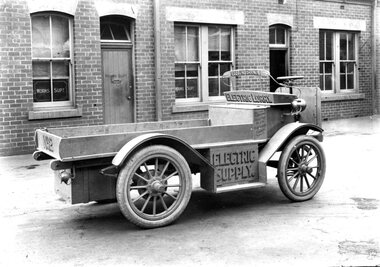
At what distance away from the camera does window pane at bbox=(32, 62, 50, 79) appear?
35.9 feet

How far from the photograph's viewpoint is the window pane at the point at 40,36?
429 inches

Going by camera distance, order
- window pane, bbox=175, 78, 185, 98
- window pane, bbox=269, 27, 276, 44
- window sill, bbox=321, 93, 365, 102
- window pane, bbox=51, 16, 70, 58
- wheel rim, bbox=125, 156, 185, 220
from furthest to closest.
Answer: window sill, bbox=321, 93, 365, 102 < window pane, bbox=269, 27, 276, 44 < window pane, bbox=175, 78, 185, 98 < window pane, bbox=51, 16, 70, 58 < wheel rim, bbox=125, 156, 185, 220

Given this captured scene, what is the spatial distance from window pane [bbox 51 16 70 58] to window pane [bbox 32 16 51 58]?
5.8 inches

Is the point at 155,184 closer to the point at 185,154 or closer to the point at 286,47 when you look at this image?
the point at 185,154

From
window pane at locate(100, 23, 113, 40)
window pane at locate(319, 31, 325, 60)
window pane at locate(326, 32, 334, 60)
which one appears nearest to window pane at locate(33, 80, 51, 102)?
window pane at locate(100, 23, 113, 40)

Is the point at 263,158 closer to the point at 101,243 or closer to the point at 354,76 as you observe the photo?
the point at 101,243

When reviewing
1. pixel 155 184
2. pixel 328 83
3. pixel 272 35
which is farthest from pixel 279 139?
pixel 328 83

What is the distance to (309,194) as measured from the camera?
6.66 m

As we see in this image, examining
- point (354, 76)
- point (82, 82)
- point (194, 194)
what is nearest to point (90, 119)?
point (82, 82)

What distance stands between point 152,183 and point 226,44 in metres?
9.06

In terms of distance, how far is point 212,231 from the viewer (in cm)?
540

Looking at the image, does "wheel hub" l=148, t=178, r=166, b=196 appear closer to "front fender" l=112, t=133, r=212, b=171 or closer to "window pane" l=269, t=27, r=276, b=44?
"front fender" l=112, t=133, r=212, b=171

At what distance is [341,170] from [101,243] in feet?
16.7

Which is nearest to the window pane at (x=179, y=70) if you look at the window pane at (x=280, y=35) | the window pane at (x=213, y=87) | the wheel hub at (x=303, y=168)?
the window pane at (x=213, y=87)
